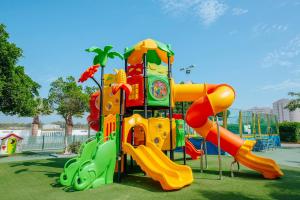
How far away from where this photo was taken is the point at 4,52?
50.6 ft

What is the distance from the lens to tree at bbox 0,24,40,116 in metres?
15.6

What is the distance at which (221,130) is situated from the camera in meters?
9.62

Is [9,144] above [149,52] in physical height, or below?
below

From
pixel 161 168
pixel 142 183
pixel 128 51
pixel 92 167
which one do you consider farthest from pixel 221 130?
pixel 92 167

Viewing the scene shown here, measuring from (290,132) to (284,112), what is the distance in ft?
383

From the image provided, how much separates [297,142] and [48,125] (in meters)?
73.1

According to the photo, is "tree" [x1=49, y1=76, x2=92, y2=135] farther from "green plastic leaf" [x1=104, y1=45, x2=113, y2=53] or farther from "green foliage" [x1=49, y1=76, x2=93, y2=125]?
"green plastic leaf" [x1=104, y1=45, x2=113, y2=53]

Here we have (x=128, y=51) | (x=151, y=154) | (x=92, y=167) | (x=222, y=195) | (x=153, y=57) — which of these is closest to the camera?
(x=222, y=195)

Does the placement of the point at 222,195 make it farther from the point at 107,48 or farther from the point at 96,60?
the point at 96,60

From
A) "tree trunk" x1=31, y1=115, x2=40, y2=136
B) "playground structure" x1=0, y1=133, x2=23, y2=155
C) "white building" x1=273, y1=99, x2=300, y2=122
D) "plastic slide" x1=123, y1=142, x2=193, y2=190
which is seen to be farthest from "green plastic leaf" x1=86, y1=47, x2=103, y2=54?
"white building" x1=273, y1=99, x2=300, y2=122

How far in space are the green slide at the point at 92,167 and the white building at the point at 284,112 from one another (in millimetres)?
139668

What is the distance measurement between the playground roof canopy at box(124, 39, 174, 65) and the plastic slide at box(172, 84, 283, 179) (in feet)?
7.84

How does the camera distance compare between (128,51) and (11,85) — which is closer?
(128,51)

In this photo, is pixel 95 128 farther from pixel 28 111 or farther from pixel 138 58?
pixel 28 111
